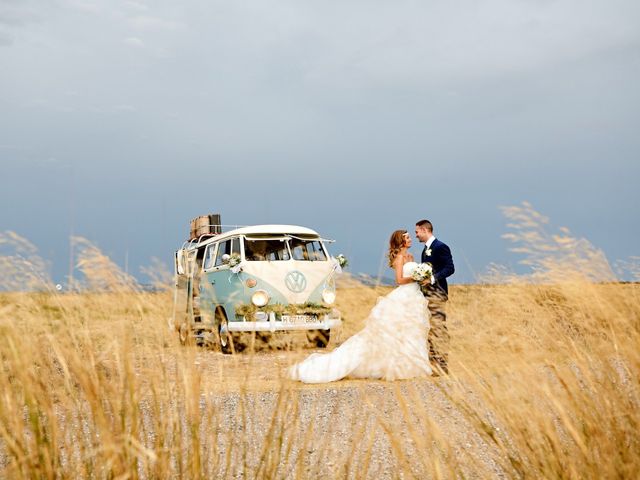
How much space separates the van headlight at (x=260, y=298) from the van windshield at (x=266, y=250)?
2.57 feet

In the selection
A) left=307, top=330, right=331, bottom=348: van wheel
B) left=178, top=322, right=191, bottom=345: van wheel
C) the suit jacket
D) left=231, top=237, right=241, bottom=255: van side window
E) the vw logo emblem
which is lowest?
left=307, top=330, right=331, bottom=348: van wheel

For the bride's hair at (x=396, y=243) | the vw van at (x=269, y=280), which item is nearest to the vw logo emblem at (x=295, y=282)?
the vw van at (x=269, y=280)

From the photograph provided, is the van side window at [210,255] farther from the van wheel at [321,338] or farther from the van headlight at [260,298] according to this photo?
the van wheel at [321,338]

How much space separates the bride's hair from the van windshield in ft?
12.9

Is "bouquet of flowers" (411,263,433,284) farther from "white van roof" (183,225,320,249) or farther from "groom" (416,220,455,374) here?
"white van roof" (183,225,320,249)

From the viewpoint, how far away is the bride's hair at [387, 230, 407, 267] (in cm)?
834

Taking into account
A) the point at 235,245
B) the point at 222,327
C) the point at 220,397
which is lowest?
the point at 222,327

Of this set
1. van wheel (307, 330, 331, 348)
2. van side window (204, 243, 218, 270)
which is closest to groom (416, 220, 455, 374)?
van wheel (307, 330, 331, 348)

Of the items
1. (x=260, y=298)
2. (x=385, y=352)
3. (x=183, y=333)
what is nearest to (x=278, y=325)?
(x=260, y=298)

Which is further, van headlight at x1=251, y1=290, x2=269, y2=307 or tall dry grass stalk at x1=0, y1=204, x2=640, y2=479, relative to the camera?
van headlight at x1=251, y1=290, x2=269, y2=307

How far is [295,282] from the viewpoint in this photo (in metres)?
11.6

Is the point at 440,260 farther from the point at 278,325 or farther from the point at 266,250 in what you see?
the point at 266,250

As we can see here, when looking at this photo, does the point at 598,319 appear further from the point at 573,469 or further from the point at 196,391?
the point at 196,391

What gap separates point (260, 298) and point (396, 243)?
3780mm
